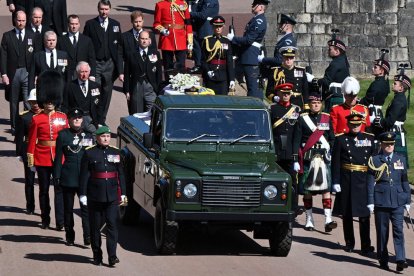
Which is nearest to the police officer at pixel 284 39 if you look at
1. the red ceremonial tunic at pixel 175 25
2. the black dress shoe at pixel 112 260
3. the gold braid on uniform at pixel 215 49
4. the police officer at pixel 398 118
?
the gold braid on uniform at pixel 215 49

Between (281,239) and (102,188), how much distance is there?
2.40m

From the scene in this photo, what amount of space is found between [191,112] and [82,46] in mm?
5625

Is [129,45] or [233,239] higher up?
[129,45]

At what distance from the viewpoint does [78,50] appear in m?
26.1

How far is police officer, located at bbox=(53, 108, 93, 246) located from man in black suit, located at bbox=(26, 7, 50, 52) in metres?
6.06

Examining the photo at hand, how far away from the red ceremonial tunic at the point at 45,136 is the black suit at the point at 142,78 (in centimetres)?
484

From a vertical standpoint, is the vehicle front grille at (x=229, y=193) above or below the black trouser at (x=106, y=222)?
above

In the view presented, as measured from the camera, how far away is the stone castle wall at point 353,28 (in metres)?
32.5

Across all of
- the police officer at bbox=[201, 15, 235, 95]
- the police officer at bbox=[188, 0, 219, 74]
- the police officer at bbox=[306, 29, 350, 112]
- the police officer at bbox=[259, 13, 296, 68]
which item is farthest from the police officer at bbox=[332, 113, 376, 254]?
the police officer at bbox=[188, 0, 219, 74]

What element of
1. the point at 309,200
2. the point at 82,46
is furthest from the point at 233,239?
the point at 82,46

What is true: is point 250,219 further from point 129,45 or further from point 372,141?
point 129,45

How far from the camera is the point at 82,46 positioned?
85.6 ft

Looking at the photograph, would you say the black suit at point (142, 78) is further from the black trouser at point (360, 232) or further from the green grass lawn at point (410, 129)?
the black trouser at point (360, 232)

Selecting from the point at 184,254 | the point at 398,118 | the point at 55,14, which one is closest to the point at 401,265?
the point at 184,254
